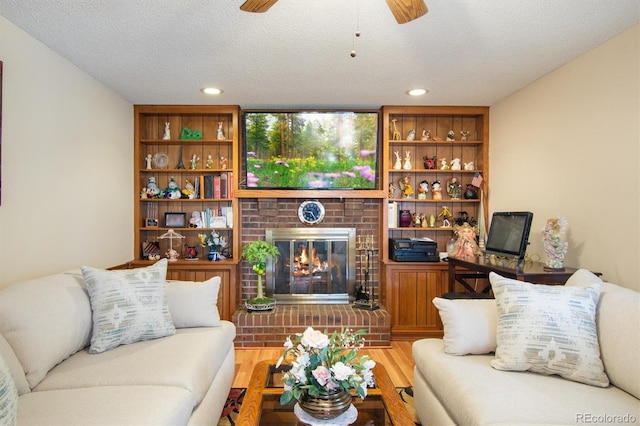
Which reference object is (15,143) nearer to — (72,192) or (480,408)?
(72,192)

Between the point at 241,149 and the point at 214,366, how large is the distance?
2.47 m

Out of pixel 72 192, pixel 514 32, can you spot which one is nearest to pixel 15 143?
pixel 72 192

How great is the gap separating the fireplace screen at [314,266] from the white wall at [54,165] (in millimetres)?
1636

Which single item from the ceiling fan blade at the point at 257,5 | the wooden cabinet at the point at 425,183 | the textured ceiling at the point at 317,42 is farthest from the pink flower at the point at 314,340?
the wooden cabinet at the point at 425,183

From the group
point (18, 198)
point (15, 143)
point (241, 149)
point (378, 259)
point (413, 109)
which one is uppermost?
point (413, 109)

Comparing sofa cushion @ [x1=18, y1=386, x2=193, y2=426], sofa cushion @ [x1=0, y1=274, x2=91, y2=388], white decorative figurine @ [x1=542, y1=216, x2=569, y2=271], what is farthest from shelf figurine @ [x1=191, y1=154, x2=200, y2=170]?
white decorative figurine @ [x1=542, y1=216, x2=569, y2=271]

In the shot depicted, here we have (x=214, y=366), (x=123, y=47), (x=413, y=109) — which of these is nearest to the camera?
(x=214, y=366)

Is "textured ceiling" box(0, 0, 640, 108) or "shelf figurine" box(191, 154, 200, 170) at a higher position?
"textured ceiling" box(0, 0, 640, 108)

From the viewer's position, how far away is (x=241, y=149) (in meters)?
4.02

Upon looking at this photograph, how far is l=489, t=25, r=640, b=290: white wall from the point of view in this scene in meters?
2.24

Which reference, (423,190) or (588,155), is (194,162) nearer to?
(423,190)

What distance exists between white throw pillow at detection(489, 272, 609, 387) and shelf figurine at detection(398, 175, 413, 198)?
2.22 metres

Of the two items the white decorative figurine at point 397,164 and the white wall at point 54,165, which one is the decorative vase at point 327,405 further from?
the white decorative figurine at point 397,164

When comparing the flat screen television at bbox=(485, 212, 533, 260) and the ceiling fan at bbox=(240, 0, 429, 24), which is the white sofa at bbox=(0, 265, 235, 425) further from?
the flat screen television at bbox=(485, 212, 533, 260)
